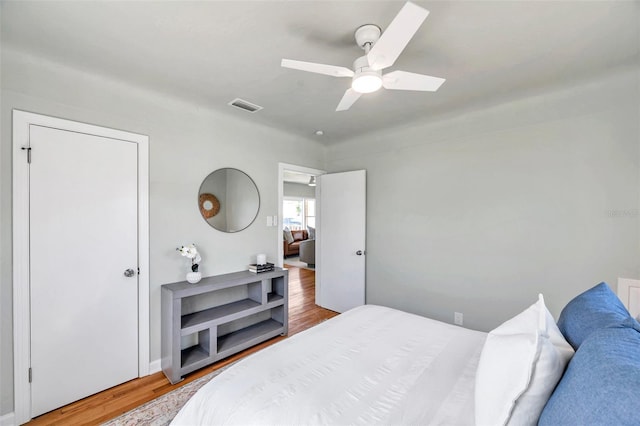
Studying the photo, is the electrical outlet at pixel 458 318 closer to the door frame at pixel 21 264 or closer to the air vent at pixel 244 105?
the air vent at pixel 244 105

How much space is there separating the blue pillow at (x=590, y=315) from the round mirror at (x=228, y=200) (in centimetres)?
278

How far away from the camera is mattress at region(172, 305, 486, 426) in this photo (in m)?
1.02

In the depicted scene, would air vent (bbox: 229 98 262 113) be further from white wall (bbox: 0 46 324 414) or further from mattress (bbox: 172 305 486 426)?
mattress (bbox: 172 305 486 426)

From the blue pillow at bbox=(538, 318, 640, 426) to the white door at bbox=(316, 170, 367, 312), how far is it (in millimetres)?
2832

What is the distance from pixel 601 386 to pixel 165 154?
117 inches

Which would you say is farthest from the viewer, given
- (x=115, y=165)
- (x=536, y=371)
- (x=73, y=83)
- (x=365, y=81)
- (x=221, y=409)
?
(x=115, y=165)

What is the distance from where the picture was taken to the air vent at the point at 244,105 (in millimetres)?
2572

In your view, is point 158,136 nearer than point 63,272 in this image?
No

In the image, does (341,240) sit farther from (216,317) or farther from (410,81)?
(410,81)

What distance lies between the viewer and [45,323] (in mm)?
1915

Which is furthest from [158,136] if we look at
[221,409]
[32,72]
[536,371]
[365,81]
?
[536,371]

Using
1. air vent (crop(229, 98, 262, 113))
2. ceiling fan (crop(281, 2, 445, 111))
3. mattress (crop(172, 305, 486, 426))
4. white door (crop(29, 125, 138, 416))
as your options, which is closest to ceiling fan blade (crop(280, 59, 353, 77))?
ceiling fan (crop(281, 2, 445, 111))

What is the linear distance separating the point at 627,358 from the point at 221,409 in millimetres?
1313

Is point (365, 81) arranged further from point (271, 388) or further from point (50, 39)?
point (50, 39)
